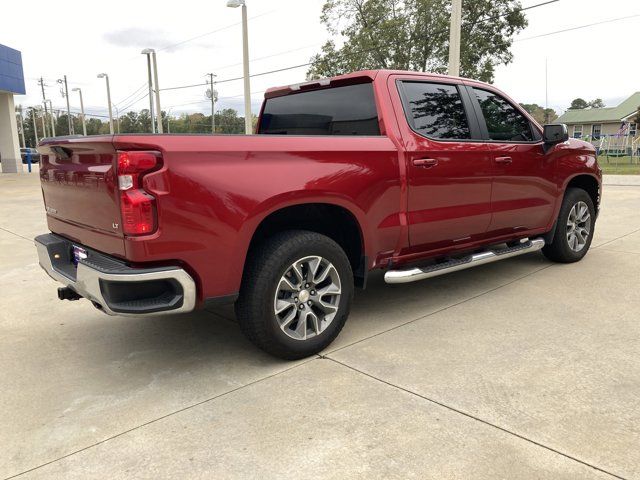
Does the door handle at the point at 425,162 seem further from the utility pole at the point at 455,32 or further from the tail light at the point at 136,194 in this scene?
the utility pole at the point at 455,32

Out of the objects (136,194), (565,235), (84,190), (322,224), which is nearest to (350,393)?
(322,224)

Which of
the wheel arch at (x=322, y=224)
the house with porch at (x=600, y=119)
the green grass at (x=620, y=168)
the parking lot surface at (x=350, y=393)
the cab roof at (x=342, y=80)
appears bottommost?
the green grass at (x=620, y=168)

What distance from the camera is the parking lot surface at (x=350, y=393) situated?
7.68ft

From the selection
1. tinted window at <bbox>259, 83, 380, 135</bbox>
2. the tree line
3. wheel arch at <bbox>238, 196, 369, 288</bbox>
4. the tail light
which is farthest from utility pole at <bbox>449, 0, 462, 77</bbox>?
the tree line

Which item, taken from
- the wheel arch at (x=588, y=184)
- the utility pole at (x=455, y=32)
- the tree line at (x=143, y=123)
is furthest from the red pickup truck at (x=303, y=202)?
Result: the tree line at (x=143, y=123)

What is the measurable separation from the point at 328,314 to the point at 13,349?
7.48 feet

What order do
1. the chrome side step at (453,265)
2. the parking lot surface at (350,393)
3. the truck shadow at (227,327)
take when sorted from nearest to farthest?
1. the parking lot surface at (350,393)
2. the truck shadow at (227,327)
3. the chrome side step at (453,265)

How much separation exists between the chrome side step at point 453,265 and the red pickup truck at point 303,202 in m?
0.01

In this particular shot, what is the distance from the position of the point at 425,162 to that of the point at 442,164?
200 mm

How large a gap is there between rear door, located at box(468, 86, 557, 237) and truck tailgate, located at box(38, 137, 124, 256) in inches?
122

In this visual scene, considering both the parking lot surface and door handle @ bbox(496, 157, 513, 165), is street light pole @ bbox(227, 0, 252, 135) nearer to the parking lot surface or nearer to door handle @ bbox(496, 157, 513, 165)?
door handle @ bbox(496, 157, 513, 165)

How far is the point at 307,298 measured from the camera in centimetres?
335

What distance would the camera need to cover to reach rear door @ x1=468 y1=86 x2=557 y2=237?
4.57m

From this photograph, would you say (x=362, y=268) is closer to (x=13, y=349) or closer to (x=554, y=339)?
(x=554, y=339)
